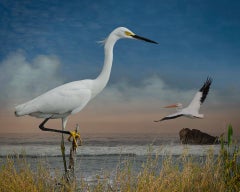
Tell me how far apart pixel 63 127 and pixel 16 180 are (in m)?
1.02

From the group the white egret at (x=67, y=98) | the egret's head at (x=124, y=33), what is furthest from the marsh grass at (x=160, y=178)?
the egret's head at (x=124, y=33)

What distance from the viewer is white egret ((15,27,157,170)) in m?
5.62

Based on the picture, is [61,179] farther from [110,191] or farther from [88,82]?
[88,82]

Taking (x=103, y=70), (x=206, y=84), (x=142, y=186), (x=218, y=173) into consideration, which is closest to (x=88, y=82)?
(x=103, y=70)

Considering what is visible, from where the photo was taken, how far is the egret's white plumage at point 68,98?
5.63m

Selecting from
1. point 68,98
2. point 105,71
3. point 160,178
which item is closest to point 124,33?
point 105,71

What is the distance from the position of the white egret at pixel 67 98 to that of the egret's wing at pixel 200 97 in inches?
245

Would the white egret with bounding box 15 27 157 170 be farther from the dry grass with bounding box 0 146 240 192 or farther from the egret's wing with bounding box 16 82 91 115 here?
the dry grass with bounding box 0 146 240 192

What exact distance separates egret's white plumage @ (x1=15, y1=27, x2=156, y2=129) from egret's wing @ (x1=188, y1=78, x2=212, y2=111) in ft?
20.5

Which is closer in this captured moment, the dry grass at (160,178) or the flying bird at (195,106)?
the dry grass at (160,178)

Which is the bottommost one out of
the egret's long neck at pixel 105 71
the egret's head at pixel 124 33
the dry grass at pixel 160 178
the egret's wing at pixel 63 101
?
the dry grass at pixel 160 178

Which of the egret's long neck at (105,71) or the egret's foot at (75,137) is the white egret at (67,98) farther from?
the egret's foot at (75,137)

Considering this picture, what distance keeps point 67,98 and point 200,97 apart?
22.7 ft

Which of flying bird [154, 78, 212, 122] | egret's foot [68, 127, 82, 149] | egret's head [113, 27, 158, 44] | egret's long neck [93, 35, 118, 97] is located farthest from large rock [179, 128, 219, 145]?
egret's foot [68, 127, 82, 149]
